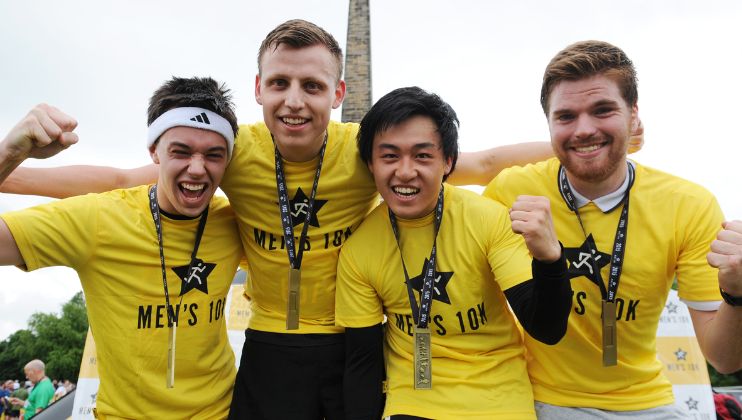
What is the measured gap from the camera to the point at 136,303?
2.36m

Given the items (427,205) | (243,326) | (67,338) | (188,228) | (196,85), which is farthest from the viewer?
(67,338)

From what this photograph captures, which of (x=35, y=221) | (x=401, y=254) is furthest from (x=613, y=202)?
(x=35, y=221)

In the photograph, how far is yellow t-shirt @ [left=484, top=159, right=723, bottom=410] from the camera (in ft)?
7.47

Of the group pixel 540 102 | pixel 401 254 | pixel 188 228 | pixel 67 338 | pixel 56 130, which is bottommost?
pixel 67 338

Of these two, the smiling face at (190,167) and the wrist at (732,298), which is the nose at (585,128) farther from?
the smiling face at (190,167)

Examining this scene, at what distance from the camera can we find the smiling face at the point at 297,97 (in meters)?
2.46

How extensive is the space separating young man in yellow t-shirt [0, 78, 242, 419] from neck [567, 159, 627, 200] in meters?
1.67

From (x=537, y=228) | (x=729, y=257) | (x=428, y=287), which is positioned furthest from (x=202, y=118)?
(x=729, y=257)

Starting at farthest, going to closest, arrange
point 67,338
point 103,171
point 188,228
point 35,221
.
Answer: point 67,338, point 103,171, point 188,228, point 35,221

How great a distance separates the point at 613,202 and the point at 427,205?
85 cm

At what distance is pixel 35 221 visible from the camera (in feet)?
7.11

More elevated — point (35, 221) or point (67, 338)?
point (35, 221)

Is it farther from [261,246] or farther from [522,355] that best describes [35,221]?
[522,355]

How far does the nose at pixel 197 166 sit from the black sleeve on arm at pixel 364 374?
Answer: 38.5 inches
